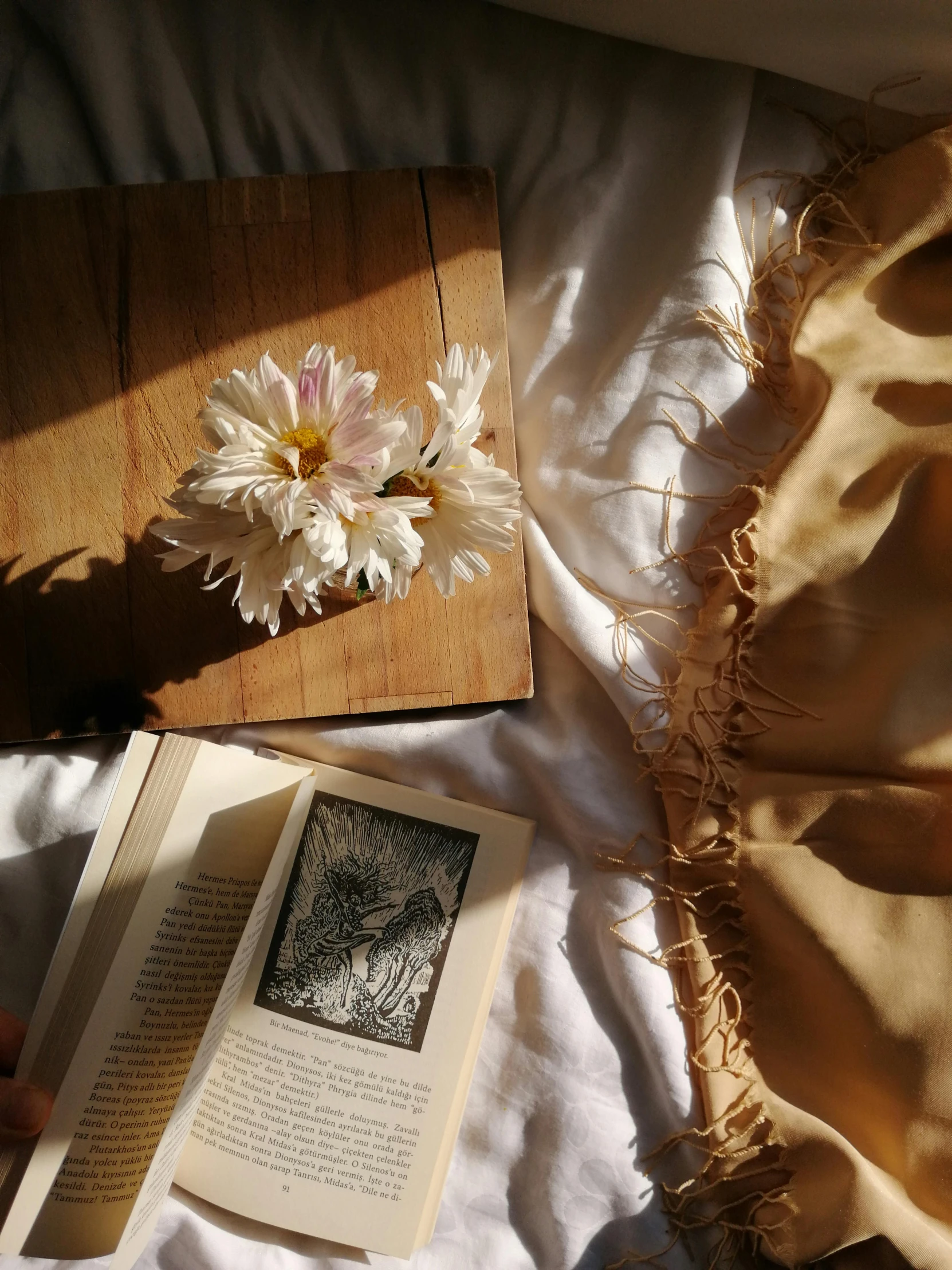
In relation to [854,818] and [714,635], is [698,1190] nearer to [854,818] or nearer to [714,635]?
[854,818]

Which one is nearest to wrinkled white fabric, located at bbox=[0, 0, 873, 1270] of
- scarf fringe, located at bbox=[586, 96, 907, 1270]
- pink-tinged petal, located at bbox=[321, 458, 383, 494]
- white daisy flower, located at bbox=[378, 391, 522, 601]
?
scarf fringe, located at bbox=[586, 96, 907, 1270]

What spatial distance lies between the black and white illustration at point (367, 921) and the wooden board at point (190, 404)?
12 centimetres

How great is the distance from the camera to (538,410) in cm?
92

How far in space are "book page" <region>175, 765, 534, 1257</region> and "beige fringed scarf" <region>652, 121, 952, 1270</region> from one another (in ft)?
0.64

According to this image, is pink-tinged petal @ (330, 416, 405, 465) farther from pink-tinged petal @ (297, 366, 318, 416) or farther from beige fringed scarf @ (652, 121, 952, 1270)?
beige fringed scarf @ (652, 121, 952, 1270)

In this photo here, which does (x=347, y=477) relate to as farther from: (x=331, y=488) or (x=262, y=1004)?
(x=262, y=1004)

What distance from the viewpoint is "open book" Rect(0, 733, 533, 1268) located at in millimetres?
762

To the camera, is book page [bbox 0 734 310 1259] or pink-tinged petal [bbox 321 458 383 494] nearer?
pink-tinged petal [bbox 321 458 383 494]

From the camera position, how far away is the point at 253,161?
0.95 metres

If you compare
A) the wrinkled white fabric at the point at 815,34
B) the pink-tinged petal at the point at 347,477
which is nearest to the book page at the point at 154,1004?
the pink-tinged petal at the point at 347,477

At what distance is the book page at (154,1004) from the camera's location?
75 centimetres

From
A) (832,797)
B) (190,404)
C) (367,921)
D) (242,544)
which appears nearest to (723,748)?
(832,797)

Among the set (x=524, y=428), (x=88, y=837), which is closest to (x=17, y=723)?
(x=88, y=837)

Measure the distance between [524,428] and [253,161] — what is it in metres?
0.38
